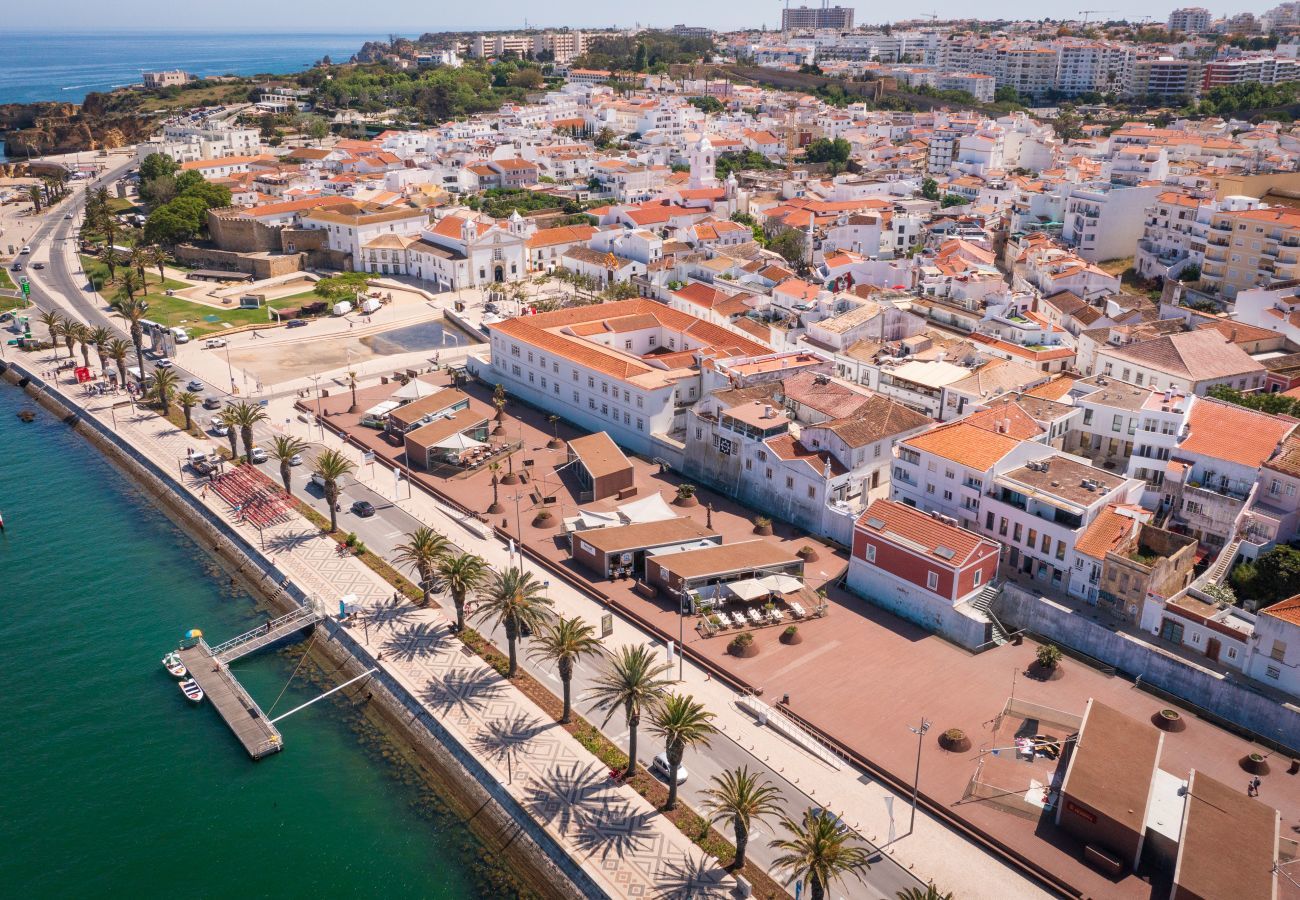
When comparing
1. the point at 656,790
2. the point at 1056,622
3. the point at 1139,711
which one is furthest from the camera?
the point at 1056,622

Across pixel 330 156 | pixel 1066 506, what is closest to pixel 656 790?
pixel 1066 506

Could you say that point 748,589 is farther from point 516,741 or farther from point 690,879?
point 690,879

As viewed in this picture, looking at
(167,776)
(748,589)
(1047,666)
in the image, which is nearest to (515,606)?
(748,589)

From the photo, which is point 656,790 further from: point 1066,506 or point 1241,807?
point 1066,506

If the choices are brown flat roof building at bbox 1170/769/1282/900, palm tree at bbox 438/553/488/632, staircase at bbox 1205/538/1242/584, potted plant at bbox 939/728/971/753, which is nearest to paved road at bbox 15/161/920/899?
palm tree at bbox 438/553/488/632

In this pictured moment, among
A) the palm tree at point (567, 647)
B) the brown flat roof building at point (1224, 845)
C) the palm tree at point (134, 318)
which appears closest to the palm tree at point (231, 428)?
the palm tree at point (134, 318)

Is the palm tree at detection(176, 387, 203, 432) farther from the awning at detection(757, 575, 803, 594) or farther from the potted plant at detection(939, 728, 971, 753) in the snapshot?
the potted plant at detection(939, 728, 971, 753)
